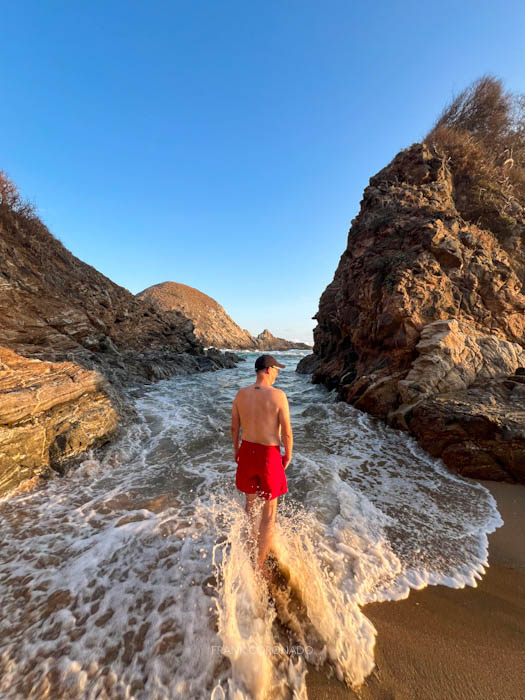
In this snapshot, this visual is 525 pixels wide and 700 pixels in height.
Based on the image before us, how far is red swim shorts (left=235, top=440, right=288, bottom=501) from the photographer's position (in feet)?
8.76

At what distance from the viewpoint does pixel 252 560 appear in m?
2.57

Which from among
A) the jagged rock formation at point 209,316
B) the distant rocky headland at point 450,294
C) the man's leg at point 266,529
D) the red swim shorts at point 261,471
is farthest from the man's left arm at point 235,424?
the jagged rock formation at point 209,316

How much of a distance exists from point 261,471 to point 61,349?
11.3 m

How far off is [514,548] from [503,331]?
8.18 meters

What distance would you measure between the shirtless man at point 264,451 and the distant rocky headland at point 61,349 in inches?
161

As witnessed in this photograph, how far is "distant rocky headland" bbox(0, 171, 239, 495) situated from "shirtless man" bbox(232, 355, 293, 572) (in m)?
4.09

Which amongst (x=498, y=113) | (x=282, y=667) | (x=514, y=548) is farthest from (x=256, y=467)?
(x=498, y=113)

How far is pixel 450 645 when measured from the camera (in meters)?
2.03

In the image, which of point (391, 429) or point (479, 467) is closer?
point (479, 467)

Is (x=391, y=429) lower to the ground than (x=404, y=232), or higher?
lower

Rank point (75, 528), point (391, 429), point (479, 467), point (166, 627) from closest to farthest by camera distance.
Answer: point (166, 627)
point (75, 528)
point (479, 467)
point (391, 429)

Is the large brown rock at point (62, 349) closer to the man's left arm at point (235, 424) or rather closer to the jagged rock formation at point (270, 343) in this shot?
the man's left arm at point (235, 424)

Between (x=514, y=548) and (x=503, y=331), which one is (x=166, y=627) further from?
(x=503, y=331)

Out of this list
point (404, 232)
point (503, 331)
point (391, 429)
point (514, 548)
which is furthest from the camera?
point (404, 232)
